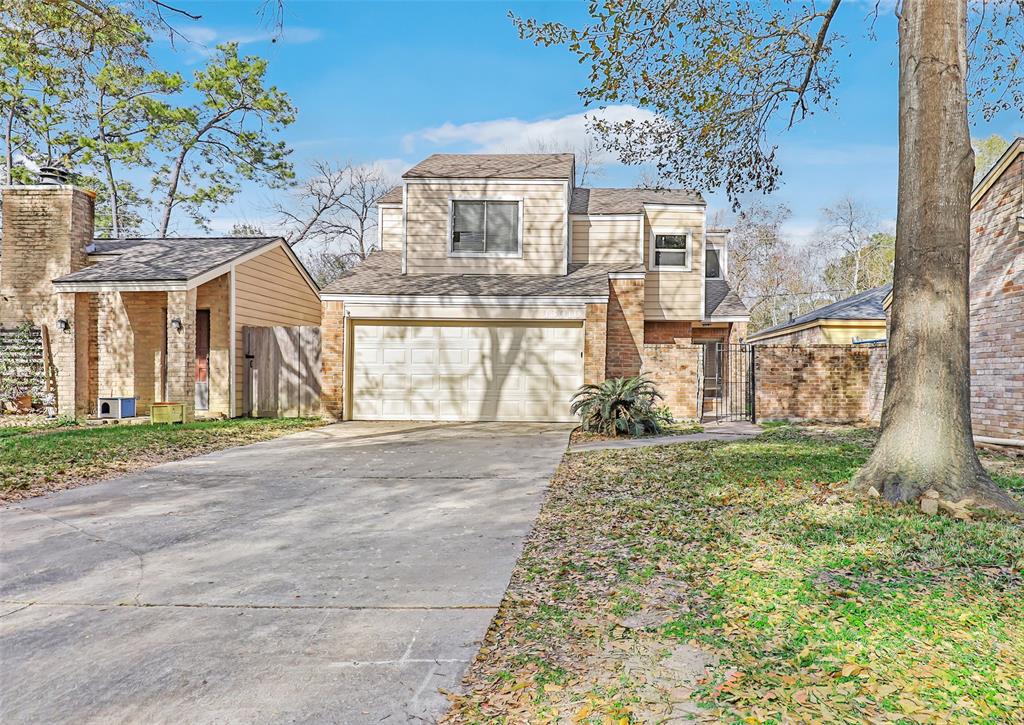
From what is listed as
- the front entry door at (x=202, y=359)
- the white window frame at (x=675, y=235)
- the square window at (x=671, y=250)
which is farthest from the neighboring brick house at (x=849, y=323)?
the front entry door at (x=202, y=359)

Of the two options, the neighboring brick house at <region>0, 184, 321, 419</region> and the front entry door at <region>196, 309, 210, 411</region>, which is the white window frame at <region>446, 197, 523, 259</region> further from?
the front entry door at <region>196, 309, 210, 411</region>

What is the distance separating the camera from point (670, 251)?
52.6 feet

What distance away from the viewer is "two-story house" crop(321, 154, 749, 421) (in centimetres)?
1284

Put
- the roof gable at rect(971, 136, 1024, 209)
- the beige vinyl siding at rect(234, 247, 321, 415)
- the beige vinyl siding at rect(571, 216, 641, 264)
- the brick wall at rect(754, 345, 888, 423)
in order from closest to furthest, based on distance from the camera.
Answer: the roof gable at rect(971, 136, 1024, 209)
the brick wall at rect(754, 345, 888, 423)
the beige vinyl siding at rect(234, 247, 321, 415)
the beige vinyl siding at rect(571, 216, 641, 264)

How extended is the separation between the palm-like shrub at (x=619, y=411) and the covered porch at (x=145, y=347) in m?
7.89

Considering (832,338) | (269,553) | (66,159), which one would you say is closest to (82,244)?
(66,159)

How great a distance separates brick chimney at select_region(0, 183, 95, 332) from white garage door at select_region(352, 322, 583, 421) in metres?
6.81

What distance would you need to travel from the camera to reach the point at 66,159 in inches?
858

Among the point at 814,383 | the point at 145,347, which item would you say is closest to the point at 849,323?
the point at 814,383

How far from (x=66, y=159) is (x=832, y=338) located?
2681 cm

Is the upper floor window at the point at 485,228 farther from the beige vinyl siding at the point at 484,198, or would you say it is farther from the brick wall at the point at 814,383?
the brick wall at the point at 814,383

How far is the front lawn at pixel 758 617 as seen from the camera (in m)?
2.34

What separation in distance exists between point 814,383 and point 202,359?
13693 mm

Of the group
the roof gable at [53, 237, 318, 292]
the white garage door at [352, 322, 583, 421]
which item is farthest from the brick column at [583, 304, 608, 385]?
the roof gable at [53, 237, 318, 292]
